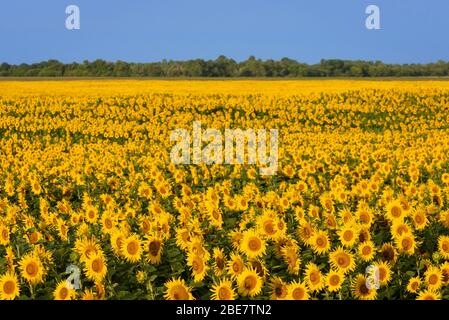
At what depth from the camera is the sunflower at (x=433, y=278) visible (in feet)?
14.8

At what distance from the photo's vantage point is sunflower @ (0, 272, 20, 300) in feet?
14.2

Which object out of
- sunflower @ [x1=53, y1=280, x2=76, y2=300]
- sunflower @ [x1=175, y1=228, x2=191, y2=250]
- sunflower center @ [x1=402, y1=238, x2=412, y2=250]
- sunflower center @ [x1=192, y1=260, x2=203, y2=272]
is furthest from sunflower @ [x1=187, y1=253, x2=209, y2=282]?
sunflower center @ [x1=402, y1=238, x2=412, y2=250]

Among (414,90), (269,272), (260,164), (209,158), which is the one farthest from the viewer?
(414,90)

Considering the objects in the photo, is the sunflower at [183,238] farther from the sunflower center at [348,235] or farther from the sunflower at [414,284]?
the sunflower at [414,284]

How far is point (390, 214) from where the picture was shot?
19.2ft

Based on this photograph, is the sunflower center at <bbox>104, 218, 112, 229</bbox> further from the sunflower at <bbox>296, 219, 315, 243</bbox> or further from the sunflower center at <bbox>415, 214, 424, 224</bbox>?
the sunflower center at <bbox>415, 214, 424, 224</bbox>

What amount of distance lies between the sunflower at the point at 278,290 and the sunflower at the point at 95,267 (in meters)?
1.27

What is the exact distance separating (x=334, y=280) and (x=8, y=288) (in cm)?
248

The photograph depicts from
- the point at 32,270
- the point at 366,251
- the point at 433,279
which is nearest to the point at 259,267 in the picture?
the point at 366,251

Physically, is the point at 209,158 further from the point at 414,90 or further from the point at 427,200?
the point at 414,90

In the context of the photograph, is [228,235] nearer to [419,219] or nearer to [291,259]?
[291,259]

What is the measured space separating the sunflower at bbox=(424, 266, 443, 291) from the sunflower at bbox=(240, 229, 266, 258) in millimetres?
1314

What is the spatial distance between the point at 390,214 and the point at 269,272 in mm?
1696
